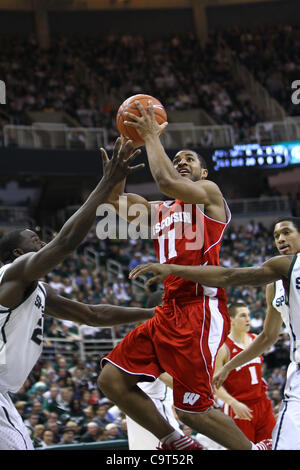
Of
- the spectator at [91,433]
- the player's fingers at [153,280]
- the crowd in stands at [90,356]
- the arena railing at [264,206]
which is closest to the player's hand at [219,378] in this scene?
the player's fingers at [153,280]

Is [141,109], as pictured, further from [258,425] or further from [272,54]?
[272,54]

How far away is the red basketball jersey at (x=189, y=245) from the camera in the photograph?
468 centimetres

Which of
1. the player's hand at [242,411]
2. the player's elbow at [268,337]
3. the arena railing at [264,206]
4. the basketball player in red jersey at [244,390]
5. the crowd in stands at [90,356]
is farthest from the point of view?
the arena railing at [264,206]

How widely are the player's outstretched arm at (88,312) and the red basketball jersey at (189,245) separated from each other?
15.4 inches

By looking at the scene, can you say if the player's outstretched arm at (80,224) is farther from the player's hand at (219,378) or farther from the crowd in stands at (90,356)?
the crowd in stands at (90,356)

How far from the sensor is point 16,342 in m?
4.24

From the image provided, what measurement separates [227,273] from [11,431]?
168 centimetres

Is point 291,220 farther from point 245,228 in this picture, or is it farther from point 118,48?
point 118,48

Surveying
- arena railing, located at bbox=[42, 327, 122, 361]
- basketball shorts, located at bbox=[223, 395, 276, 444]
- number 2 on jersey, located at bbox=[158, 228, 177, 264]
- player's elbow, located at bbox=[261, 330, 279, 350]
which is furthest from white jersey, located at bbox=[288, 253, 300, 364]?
arena railing, located at bbox=[42, 327, 122, 361]

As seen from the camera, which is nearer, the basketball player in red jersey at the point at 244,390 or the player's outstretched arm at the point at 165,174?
the player's outstretched arm at the point at 165,174

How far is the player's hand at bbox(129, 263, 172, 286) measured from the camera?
4.09m

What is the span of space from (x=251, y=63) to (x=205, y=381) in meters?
25.0

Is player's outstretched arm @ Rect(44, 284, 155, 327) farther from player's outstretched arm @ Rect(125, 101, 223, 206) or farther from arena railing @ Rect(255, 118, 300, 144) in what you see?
arena railing @ Rect(255, 118, 300, 144)

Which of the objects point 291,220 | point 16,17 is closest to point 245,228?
point 16,17
